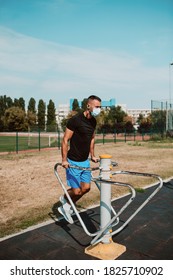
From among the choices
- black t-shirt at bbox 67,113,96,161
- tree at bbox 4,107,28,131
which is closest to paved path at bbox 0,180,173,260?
black t-shirt at bbox 67,113,96,161

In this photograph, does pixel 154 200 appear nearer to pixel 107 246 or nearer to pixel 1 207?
pixel 107 246

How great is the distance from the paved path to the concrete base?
5 cm

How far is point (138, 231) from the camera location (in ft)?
11.5

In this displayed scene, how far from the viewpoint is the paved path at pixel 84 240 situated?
112 inches

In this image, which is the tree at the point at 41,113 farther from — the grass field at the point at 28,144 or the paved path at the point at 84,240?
the paved path at the point at 84,240

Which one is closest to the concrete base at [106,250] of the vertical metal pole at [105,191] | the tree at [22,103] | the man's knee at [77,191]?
the vertical metal pole at [105,191]

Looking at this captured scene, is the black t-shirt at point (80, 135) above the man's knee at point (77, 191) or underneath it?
above

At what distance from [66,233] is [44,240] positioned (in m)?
0.35

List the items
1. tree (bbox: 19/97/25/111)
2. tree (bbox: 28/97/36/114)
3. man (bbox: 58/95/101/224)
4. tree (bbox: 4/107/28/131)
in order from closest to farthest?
man (bbox: 58/95/101/224), tree (bbox: 4/107/28/131), tree (bbox: 19/97/25/111), tree (bbox: 28/97/36/114)

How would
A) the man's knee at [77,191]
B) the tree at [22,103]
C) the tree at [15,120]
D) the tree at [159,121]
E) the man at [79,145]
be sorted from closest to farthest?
1. the man at [79,145]
2. the man's knee at [77,191]
3. the tree at [159,121]
4. the tree at [15,120]
5. the tree at [22,103]

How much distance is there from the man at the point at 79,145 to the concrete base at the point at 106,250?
1.85 feet

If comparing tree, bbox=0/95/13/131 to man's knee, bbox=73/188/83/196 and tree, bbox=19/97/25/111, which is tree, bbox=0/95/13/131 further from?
man's knee, bbox=73/188/83/196

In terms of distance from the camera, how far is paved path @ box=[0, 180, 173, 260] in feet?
9.30
